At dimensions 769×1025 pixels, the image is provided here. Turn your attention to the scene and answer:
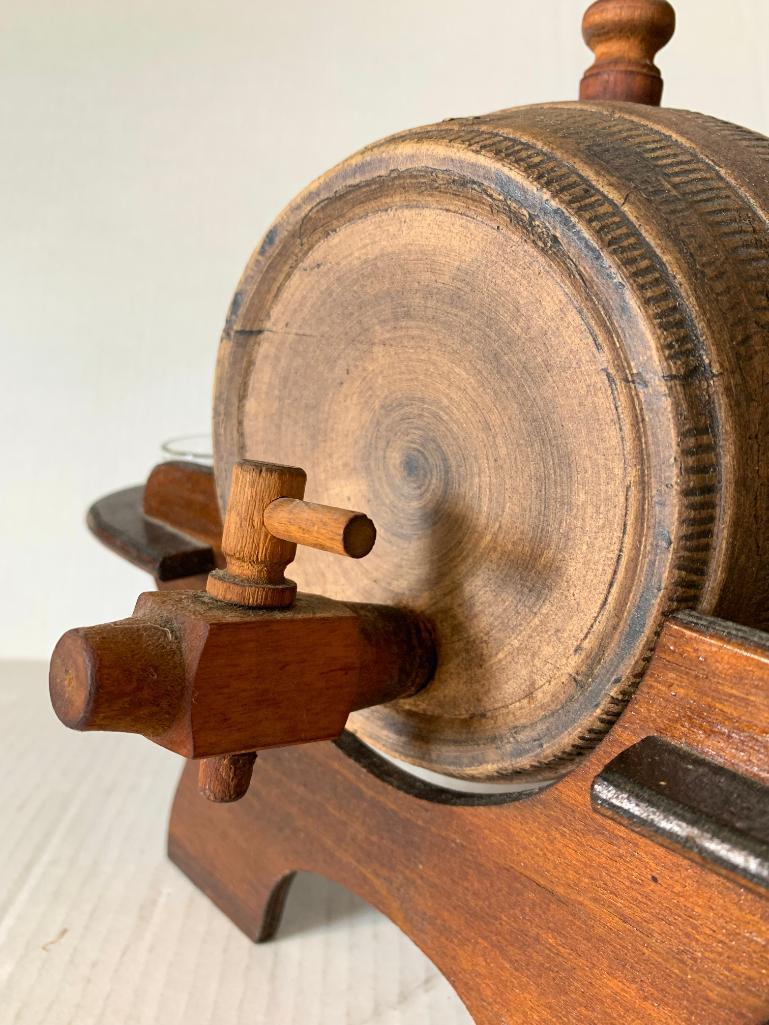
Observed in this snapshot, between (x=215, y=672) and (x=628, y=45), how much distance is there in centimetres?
75

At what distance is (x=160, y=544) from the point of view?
1.46 meters

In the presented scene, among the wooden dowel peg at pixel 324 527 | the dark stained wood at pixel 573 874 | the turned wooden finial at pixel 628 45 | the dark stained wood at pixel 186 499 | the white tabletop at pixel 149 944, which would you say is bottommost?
the white tabletop at pixel 149 944

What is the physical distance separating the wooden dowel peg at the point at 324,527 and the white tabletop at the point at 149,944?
0.59 metres

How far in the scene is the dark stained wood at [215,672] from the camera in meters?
0.87

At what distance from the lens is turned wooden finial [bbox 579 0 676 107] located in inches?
45.1

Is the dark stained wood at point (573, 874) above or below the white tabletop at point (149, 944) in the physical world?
above

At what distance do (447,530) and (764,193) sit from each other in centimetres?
39

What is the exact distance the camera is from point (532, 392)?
93cm

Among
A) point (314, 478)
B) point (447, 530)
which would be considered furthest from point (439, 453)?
point (314, 478)

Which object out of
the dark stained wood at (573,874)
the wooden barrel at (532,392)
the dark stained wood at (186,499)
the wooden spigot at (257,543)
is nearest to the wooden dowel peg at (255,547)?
the wooden spigot at (257,543)

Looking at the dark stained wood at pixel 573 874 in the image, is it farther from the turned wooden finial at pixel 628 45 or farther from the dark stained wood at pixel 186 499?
the turned wooden finial at pixel 628 45

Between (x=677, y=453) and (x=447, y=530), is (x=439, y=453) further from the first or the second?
(x=677, y=453)

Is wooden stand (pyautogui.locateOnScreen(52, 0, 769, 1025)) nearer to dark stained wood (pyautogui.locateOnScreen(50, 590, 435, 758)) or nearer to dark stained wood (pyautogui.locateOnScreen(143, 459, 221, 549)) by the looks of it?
dark stained wood (pyautogui.locateOnScreen(50, 590, 435, 758))

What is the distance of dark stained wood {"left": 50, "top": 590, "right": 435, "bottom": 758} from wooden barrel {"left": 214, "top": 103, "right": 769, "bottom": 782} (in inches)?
5.0
